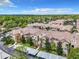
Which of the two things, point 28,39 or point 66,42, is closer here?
point 66,42

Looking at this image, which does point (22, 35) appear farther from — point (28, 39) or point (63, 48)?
point (63, 48)

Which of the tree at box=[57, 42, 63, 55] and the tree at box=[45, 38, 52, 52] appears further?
the tree at box=[45, 38, 52, 52]

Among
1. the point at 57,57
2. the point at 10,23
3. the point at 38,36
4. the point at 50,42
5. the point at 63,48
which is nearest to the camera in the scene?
the point at 57,57

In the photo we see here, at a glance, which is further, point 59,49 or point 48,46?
point 48,46

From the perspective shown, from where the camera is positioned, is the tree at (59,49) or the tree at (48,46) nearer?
the tree at (59,49)

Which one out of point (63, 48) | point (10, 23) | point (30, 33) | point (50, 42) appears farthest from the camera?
point (10, 23)

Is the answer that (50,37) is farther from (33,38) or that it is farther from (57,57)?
(57,57)

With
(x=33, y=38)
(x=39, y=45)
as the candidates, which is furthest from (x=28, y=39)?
(x=39, y=45)

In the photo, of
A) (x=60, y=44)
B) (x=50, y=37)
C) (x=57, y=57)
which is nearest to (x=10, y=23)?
(x=50, y=37)

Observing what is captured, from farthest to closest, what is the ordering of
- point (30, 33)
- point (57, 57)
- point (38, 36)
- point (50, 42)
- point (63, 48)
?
1. point (30, 33)
2. point (38, 36)
3. point (50, 42)
4. point (63, 48)
5. point (57, 57)
